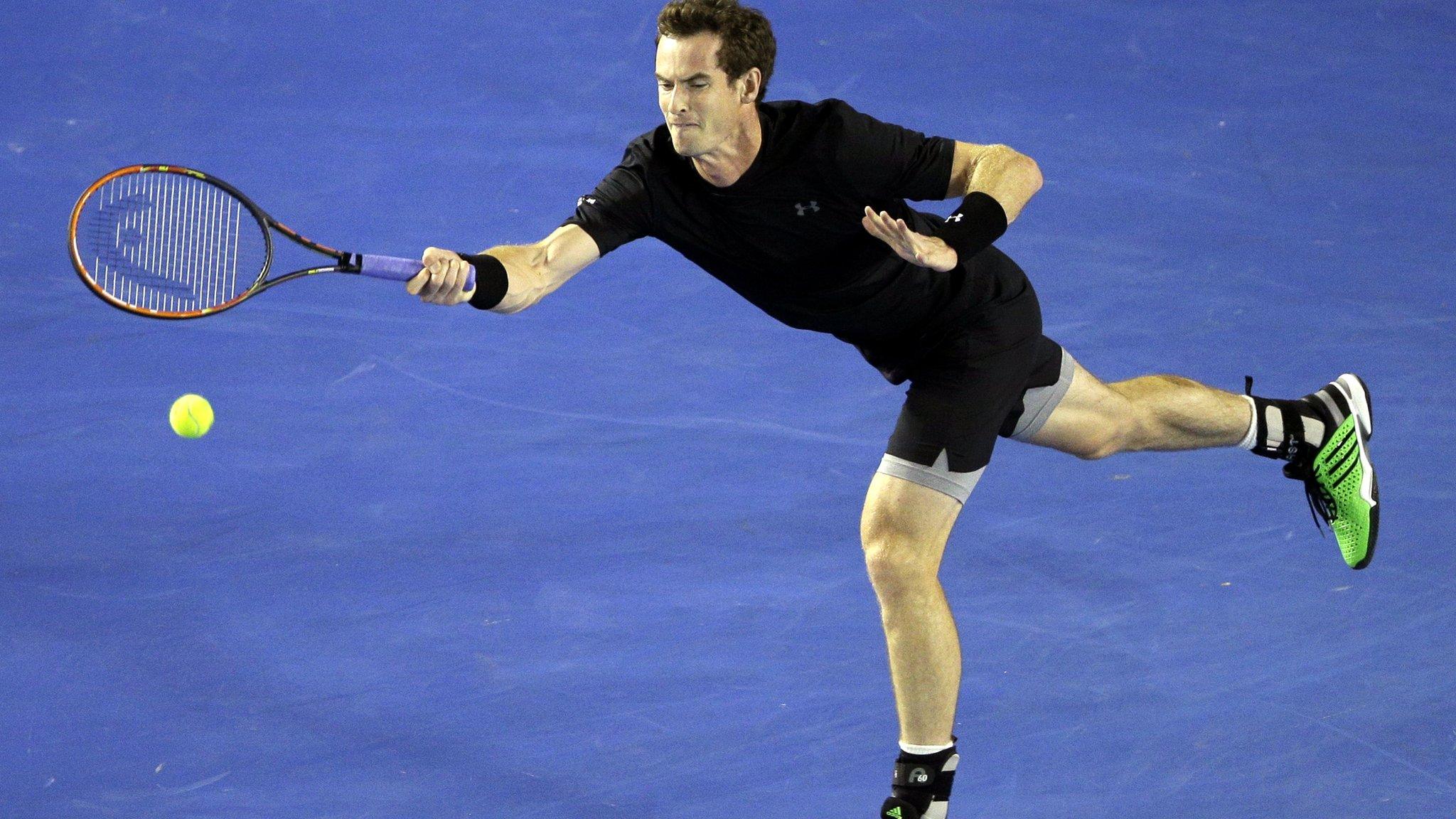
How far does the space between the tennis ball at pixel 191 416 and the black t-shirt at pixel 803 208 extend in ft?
6.00

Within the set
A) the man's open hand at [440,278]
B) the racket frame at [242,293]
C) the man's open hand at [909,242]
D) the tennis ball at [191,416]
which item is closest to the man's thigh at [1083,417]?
the man's open hand at [909,242]

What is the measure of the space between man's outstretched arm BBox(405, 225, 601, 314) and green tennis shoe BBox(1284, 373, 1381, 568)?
2343mm

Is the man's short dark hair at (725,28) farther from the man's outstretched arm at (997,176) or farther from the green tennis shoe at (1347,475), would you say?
the green tennis shoe at (1347,475)

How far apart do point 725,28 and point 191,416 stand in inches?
93.7

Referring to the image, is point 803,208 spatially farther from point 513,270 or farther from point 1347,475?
point 1347,475

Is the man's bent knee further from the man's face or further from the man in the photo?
the man's face

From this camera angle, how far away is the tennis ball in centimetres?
527

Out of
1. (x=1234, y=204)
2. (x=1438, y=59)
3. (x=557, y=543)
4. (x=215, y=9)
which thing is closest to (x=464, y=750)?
(x=557, y=543)

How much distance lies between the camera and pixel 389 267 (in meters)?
3.56

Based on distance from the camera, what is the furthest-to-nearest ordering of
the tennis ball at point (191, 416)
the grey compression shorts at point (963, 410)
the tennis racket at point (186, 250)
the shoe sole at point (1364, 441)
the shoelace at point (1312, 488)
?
the tennis ball at point (191, 416) < the shoelace at point (1312, 488) < the shoe sole at point (1364, 441) < the grey compression shorts at point (963, 410) < the tennis racket at point (186, 250)

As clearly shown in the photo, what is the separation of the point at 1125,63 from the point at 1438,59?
166 cm

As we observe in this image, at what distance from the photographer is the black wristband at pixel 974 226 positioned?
3777 mm

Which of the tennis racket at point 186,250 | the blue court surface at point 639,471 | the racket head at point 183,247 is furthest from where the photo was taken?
the blue court surface at point 639,471

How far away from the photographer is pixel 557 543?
5.23m
